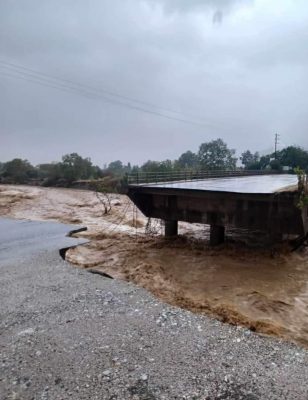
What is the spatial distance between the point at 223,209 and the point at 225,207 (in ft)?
0.29

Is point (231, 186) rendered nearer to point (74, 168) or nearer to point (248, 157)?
point (74, 168)

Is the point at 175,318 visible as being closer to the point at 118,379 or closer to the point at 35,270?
the point at 118,379

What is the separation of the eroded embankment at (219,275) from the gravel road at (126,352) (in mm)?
660

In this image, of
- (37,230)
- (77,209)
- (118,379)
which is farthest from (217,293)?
(77,209)

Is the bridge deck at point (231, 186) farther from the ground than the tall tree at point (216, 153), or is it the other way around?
the tall tree at point (216, 153)

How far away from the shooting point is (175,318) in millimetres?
4902

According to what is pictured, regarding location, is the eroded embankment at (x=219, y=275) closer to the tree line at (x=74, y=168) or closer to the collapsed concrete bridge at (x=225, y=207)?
the collapsed concrete bridge at (x=225, y=207)

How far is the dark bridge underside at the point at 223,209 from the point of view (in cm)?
838

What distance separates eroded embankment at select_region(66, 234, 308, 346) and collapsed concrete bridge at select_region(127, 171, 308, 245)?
31.9 inches

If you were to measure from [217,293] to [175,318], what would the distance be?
1.84 metres

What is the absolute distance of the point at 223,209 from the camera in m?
9.27

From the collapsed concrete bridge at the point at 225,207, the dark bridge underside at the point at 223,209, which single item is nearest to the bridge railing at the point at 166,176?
the collapsed concrete bridge at the point at 225,207

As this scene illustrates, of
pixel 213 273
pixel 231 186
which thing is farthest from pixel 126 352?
pixel 231 186

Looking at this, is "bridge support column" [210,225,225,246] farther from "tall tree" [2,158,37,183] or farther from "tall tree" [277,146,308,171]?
"tall tree" [277,146,308,171]
